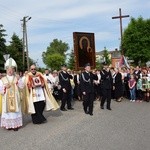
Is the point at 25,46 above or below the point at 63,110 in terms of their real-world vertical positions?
above

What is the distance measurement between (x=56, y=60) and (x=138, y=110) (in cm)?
7119

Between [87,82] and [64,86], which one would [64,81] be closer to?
[64,86]

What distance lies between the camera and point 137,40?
53.0m

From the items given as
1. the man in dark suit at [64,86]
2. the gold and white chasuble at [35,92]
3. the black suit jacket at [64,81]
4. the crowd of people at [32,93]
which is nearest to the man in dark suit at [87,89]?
the crowd of people at [32,93]

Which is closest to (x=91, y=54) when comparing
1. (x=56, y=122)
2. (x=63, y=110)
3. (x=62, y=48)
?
(x=63, y=110)

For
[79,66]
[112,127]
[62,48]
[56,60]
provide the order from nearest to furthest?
[112,127] < [79,66] < [56,60] < [62,48]

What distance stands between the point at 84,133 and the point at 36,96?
2421 millimetres

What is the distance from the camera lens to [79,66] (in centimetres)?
1809

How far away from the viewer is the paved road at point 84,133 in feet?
29.6

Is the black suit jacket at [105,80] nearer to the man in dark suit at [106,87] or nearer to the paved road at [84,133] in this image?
the man in dark suit at [106,87]

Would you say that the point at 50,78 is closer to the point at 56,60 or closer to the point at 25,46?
the point at 25,46

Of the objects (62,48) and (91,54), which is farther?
(62,48)

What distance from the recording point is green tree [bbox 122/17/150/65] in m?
51.7

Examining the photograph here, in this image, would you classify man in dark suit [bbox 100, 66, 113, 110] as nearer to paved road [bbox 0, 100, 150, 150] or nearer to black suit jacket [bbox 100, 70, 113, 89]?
black suit jacket [bbox 100, 70, 113, 89]
